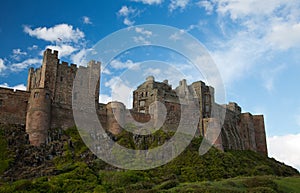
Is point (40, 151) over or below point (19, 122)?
below

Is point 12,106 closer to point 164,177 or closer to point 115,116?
point 115,116

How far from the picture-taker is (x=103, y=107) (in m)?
61.2

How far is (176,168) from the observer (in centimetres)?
4884

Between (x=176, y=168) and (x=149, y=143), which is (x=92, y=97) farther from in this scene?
(x=176, y=168)

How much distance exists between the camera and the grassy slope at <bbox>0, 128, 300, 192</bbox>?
36875mm

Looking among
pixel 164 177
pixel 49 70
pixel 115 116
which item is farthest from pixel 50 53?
pixel 164 177

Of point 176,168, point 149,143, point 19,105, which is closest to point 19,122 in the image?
point 19,105

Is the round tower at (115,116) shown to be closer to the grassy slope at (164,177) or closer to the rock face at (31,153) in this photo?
the grassy slope at (164,177)

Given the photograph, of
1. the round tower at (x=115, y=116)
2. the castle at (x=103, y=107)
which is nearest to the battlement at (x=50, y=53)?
the castle at (x=103, y=107)

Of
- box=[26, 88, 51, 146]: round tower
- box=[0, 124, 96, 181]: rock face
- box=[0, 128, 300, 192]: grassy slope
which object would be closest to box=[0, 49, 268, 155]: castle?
box=[26, 88, 51, 146]: round tower

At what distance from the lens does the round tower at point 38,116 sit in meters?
50.0

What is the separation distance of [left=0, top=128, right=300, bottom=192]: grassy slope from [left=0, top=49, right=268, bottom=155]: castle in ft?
12.8

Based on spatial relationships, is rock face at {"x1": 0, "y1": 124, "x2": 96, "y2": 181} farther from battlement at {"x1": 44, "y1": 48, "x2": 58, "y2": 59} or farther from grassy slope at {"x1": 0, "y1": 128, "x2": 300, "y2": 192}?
battlement at {"x1": 44, "y1": 48, "x2": 58, "y2": 59}

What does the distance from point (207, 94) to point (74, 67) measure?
93.4 feet
